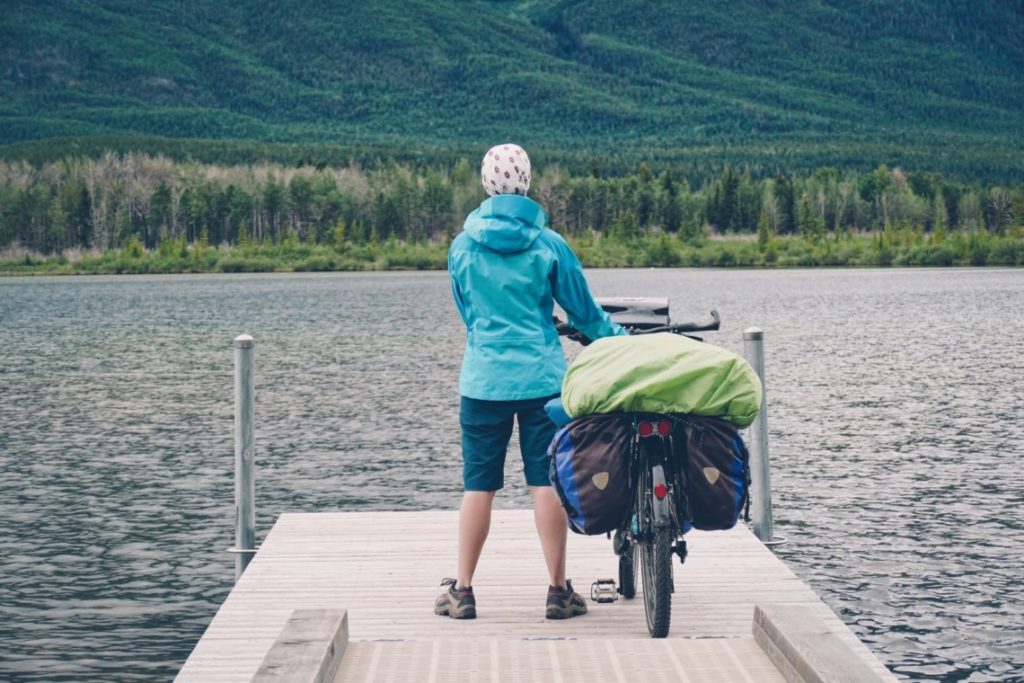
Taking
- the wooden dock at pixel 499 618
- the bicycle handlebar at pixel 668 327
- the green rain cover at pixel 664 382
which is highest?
the bicycle handlebar at pixel 668 327

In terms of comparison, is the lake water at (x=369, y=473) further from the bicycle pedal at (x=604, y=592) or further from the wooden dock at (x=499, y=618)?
the bicycle pedal at (x=604, y=592)

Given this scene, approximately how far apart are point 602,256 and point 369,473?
134618 millimetres

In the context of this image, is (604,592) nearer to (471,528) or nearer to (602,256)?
(471,528)

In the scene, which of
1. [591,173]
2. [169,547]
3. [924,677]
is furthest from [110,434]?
[591,173]

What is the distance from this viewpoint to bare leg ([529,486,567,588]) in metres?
7.04

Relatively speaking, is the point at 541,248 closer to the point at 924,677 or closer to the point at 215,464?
the point at 924,677

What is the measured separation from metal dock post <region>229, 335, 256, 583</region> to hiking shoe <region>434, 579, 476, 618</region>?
222 centimetres

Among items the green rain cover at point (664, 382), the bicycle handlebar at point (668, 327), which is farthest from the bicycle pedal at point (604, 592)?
the green rain cover at point (664, 382)

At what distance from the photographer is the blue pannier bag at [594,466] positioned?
21.0 feet

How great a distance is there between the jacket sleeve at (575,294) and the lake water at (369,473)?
281 cm

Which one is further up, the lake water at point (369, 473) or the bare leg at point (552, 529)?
the bare leg at point (552, 529)

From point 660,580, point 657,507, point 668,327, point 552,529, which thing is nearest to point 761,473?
point 668,327

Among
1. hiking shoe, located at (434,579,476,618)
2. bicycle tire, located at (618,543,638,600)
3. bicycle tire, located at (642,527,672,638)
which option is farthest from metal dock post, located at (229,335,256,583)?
bicycle tire, located at (642,527,672,638)

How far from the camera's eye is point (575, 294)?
22.8 feet
